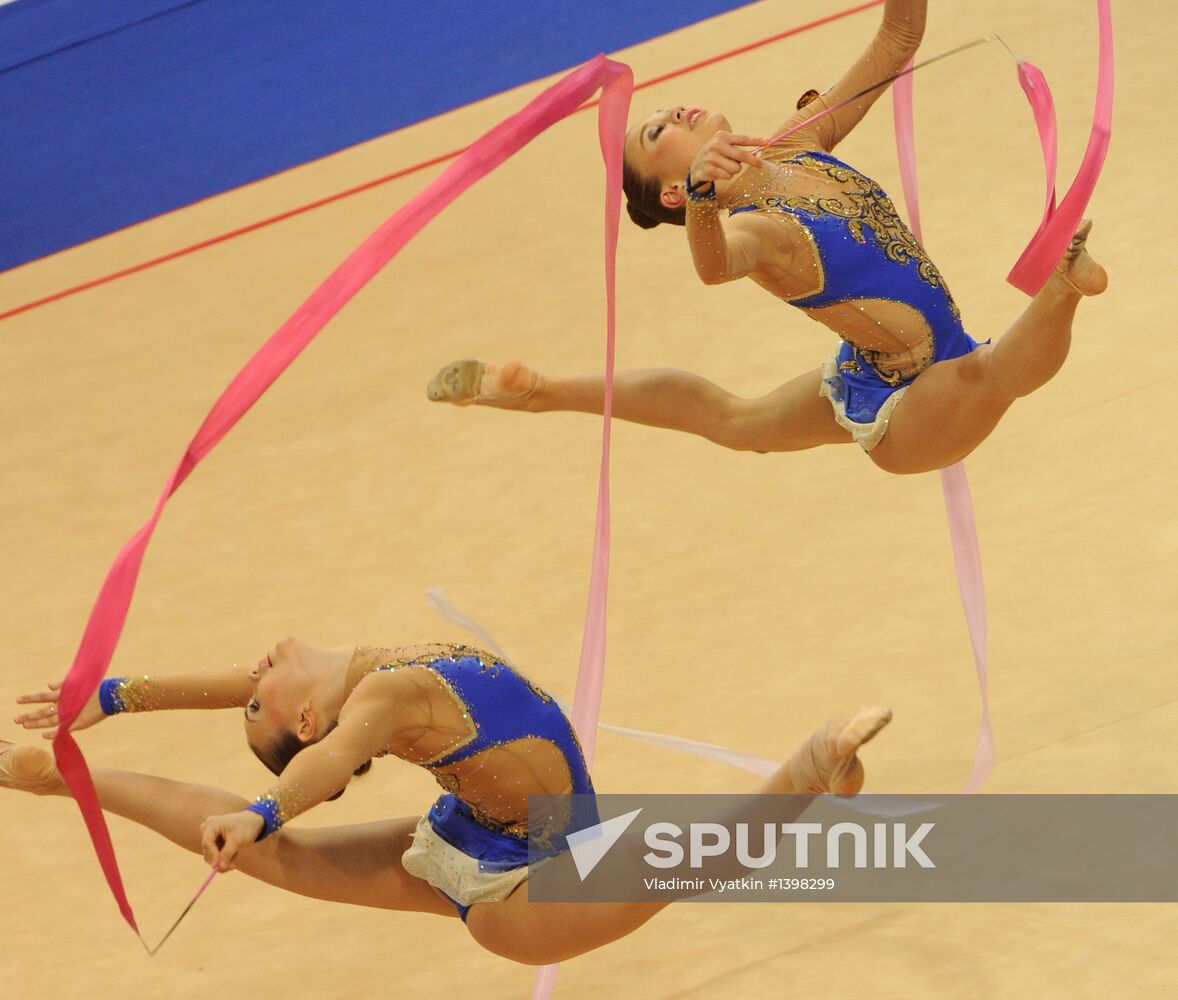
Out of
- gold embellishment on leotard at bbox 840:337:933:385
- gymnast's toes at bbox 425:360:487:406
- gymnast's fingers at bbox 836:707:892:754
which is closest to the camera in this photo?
gymnast's fingers at bbox 836:707:892:754

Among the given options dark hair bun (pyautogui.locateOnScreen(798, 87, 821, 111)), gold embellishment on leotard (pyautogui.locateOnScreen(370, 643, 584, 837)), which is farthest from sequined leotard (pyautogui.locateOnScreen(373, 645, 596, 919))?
dark hair bun (pyautogui.locateOnScreen(798, 87, 821, 111))

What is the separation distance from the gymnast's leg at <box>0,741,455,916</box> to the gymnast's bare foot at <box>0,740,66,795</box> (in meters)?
0.04

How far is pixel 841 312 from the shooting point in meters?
2.74

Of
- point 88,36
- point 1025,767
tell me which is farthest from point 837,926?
point 88,36

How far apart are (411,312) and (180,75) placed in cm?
238

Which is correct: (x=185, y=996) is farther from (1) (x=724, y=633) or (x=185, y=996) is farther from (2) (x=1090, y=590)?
(2) (x=1090, y=590)

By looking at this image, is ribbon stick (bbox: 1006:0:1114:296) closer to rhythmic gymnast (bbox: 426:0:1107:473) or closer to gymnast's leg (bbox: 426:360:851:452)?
rhythmic gymnast (bbox: 426:0:1107:473)

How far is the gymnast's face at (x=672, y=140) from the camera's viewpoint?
8.94 feet

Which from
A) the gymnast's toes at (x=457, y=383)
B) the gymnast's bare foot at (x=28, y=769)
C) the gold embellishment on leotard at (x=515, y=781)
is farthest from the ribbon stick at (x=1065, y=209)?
the gymnast's bare foot at (x=28, y=769)

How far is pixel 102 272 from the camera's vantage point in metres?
5.69

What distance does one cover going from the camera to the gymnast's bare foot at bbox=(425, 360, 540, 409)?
8.83 ft

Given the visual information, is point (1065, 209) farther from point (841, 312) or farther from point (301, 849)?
Answer: point (301, 849)

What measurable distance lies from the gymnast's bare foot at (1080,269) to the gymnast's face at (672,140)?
1.93 ft

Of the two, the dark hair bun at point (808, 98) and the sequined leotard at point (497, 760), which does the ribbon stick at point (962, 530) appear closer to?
the dark hair bun at point (808, 98)
